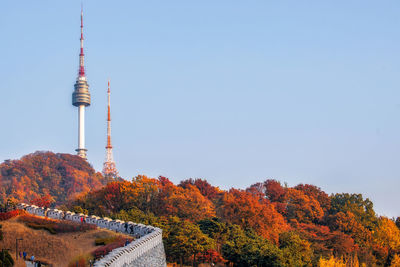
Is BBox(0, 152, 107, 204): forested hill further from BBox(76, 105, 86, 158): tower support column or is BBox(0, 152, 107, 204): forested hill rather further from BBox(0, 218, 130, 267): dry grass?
BBox(0, 218, 130, 267): dry grass

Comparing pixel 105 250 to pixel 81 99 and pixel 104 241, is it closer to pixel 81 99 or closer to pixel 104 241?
pixel 104 241

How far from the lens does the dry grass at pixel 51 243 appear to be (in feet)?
130

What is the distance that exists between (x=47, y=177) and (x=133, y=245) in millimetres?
109000

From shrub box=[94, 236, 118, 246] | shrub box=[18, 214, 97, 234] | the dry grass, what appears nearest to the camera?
the dry grass

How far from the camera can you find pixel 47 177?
137500mm

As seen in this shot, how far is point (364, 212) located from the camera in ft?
286

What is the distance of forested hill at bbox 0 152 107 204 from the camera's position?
406 feet

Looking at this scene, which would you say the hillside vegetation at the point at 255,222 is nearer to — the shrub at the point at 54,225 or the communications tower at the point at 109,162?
the shrub at the point at 54,225

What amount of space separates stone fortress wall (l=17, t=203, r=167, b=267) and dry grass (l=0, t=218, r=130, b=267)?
1869mm

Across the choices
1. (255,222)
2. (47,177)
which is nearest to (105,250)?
(255,222)

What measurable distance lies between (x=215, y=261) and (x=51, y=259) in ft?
59.4

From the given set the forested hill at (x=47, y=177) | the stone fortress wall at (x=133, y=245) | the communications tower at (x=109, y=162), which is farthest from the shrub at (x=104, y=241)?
the communications tower at (x=109, y=162)

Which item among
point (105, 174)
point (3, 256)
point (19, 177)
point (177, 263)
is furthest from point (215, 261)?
point (105, 174)

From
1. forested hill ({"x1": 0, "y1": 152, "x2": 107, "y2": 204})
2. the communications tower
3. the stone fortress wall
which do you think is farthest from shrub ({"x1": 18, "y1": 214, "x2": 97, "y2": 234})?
the communications tower
